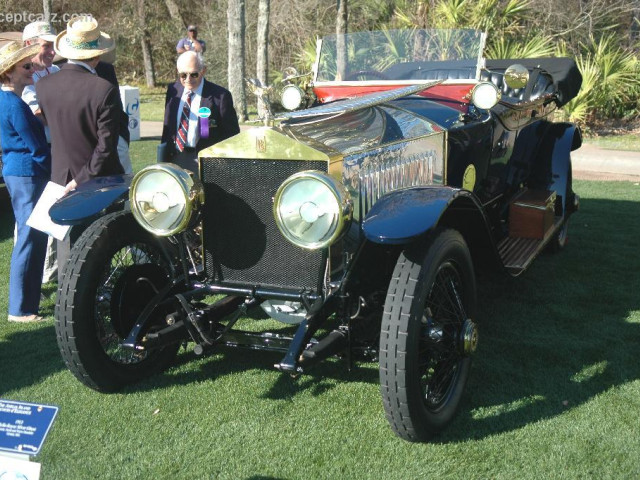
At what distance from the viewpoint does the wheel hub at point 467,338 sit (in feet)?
9.89

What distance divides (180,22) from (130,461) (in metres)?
20.6

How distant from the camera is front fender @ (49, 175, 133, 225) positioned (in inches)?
127

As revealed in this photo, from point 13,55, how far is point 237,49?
9.14 metres

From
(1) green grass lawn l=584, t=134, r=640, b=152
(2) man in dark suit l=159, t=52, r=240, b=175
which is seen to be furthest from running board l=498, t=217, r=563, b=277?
(1) green grass lawn l=584, t=134, r=640, b=152

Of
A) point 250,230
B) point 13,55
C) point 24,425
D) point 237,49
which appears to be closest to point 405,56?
point 250,230

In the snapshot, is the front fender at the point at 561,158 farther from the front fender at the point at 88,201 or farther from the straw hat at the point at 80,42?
the straw hat at the point at 80,42

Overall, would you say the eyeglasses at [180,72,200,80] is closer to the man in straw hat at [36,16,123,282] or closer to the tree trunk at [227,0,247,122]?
the man in straw hat at [36,16,123,282]

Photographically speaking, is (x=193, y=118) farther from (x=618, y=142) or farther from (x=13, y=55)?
(x=618, y=142)

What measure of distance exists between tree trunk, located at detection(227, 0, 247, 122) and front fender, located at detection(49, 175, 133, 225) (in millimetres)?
9859

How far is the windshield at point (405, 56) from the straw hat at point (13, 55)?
6.45 ft

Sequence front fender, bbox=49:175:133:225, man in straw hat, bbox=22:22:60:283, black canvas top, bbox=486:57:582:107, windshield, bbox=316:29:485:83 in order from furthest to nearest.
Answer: black canvas top, bbox=486:57:582:107, windshield, bbox=316:29:485:83, man in straw hat, bbox=22:22:60:283, front fender, bbox=49:175:133:225

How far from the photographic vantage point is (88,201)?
331 cm

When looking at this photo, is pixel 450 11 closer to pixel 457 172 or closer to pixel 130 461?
pixel 457 172

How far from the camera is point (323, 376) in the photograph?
11.6 feet
